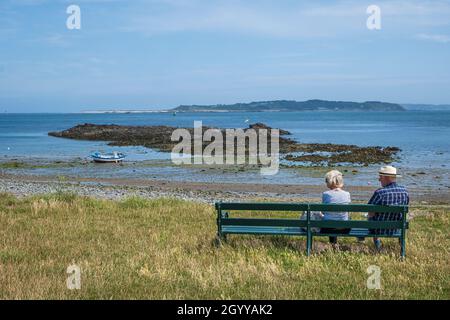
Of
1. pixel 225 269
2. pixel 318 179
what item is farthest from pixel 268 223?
pixel 318 179

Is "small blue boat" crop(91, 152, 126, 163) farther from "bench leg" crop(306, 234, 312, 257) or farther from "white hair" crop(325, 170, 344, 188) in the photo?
"bench leg" crop(306, 234, 312, 257)

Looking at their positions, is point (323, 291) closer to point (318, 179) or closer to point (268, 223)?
point (268, 223)

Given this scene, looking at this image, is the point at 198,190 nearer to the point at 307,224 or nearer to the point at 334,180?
the point at 334,180

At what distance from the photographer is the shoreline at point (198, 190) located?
80.6 ft

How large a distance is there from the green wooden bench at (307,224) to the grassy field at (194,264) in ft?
0.82

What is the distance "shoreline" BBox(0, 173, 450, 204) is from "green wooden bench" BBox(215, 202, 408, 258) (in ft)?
46.7

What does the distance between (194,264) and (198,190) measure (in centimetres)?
2108

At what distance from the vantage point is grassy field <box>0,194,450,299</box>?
6.43 meters

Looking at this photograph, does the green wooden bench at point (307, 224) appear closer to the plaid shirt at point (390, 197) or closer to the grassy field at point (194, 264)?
the grassy field at point (194, 264)

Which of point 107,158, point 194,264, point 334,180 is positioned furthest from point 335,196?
point 107,158

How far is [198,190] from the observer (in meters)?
28.7

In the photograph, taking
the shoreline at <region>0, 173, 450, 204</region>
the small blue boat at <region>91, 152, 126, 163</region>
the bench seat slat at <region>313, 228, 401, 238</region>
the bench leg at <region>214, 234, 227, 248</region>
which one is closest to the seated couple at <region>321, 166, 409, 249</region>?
the bench seat slat at <region>313, 228, 401, 238</region>

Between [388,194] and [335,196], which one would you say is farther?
[335,196]
